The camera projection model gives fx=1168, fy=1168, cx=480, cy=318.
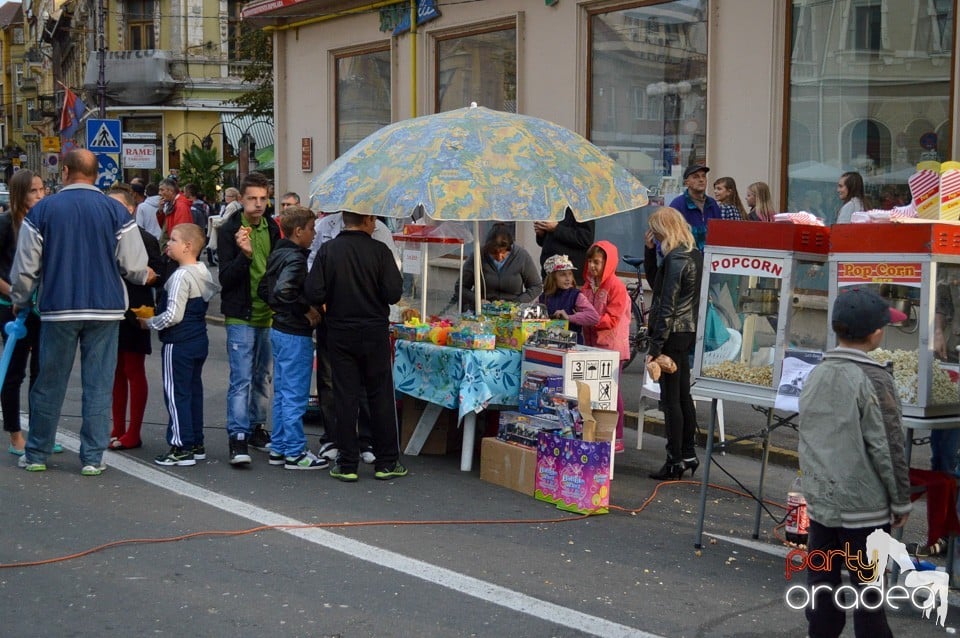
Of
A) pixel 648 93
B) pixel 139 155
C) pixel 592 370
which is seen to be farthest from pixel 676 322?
pixel 139 155

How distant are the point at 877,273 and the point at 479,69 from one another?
40.8 feet

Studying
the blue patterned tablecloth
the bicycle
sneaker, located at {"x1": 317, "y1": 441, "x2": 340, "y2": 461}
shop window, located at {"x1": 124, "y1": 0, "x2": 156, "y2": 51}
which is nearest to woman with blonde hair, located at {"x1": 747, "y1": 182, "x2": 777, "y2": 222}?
the bicycle

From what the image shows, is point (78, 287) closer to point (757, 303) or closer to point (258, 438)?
point (258, 438)

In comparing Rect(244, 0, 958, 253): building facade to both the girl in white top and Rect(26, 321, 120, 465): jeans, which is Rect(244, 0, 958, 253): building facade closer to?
the girl in white top

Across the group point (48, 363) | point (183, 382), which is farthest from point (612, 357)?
point (48, 363)

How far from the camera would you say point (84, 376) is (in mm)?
7887

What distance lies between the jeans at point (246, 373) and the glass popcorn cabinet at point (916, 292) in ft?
14.4

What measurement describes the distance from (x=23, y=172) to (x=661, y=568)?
207 inches

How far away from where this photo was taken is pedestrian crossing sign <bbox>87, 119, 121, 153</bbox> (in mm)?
21812

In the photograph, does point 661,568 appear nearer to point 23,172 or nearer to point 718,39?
point 23,172

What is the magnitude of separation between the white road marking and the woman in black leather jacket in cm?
262

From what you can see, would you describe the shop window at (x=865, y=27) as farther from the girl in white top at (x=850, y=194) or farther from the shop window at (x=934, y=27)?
the girl in white top at (x=850, y=194)

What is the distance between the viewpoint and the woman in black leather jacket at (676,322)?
788cm

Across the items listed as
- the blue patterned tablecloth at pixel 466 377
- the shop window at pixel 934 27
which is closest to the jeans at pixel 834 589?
the blue patterned tablecloth at pixel 466 377
